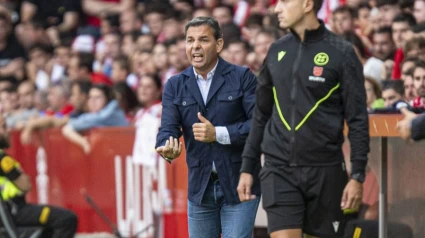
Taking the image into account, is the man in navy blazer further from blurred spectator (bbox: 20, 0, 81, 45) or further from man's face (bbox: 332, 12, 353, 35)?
blurred spectator (bbox: 20, 0, 81, 45)

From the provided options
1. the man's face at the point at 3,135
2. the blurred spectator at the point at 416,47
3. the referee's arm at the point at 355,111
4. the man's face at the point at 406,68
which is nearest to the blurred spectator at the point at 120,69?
the man's face at the point at 3,135

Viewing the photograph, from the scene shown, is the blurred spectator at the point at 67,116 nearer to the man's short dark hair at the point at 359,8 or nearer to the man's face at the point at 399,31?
the man's short dark hair at the point at 359,8

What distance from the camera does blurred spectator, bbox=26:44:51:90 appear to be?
18203mm

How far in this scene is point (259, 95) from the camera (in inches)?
275

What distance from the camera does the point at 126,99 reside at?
568 inches

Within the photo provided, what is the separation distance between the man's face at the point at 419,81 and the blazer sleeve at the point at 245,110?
2.93 metres

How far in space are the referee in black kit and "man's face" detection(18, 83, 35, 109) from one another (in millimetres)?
10028

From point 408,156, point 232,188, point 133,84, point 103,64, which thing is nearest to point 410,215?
point 408,156

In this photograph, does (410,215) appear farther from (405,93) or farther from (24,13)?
(24,13)

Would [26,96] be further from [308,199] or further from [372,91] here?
[308,199]

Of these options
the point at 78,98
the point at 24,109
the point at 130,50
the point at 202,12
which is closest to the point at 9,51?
the point at 24,109

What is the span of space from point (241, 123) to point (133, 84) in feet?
25.9

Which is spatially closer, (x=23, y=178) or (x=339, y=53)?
(x=339, y=53)

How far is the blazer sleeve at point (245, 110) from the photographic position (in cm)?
755
